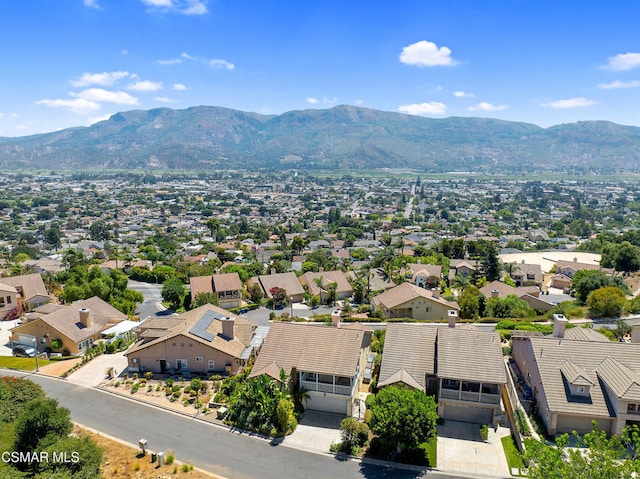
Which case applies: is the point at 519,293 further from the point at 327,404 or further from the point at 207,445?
the point at 207,445

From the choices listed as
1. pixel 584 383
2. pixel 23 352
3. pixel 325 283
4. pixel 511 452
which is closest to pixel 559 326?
pixel 584 383

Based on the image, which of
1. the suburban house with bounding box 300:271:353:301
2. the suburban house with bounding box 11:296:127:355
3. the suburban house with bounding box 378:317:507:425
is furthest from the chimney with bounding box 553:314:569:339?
the suburban house with bounding box 11:296:127:355

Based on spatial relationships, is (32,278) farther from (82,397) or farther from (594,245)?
(594,245)

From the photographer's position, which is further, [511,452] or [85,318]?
[85,318]

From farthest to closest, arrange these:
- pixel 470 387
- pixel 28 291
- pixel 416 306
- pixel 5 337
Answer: pixel 28 291
pixel 416 306
pixel 5 337
pixel 470 387

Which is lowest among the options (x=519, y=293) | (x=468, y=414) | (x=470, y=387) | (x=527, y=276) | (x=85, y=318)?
(x=527, y=276)

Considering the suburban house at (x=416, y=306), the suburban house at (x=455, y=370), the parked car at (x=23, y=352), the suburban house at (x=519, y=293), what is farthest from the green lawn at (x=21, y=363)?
the suburban house at (x=519, y=293)
